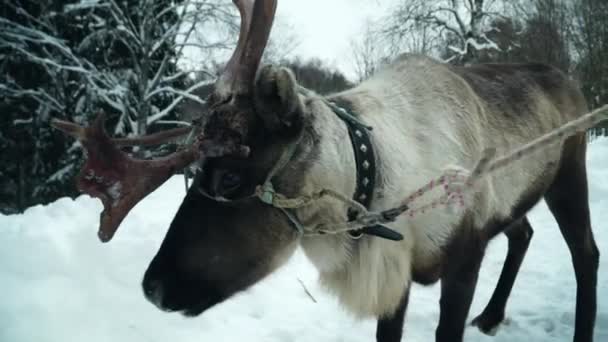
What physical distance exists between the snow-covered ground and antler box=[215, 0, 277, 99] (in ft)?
2.98

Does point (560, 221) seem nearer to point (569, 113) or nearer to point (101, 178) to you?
point (569, 113)

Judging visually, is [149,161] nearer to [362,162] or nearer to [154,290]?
[154,290]

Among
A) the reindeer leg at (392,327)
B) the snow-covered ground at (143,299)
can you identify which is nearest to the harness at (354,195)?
the snow-covered ground at (143,299)

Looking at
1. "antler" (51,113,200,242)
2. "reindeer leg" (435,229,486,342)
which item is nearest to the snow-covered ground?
"reindeer leg" (435,229,486,342)

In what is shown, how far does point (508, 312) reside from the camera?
153 inches

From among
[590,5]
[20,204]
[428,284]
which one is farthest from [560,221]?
[590,5]

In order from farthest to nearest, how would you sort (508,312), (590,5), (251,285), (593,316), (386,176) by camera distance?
(590,5) → (508,312) → (593,316) → (386,176) → (251,285)

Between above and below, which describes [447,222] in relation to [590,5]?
below

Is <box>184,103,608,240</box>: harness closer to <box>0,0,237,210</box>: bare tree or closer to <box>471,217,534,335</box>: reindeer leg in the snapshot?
<box>471,217,534,335</box>: reindeer leg

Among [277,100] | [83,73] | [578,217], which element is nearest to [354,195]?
[277,100]

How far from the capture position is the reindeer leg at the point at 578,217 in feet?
10.6

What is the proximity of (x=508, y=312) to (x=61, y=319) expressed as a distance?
3.49m

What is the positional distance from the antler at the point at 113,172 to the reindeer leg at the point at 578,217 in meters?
2.82

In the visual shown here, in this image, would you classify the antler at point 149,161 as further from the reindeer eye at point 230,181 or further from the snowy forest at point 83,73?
the snowy forest at point 83,73
